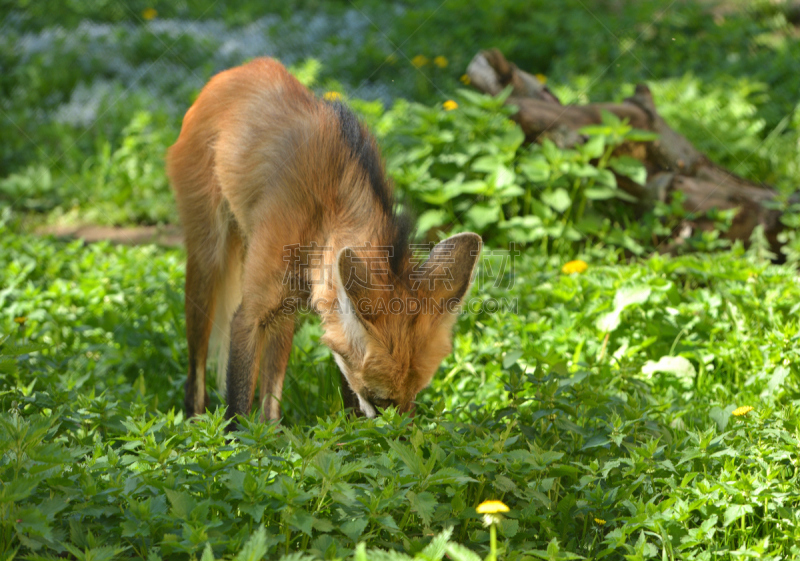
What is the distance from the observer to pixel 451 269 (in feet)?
8.84

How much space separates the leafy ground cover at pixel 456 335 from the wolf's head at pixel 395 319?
0.21 metres

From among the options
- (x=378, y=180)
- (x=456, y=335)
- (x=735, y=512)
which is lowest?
(x=456, y=335)

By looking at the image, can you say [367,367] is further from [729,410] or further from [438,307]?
[729,410]

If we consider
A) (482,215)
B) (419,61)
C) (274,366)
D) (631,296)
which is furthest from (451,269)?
(419,61)

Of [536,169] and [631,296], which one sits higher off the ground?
[536,169]

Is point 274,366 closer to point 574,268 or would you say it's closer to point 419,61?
point 574,268

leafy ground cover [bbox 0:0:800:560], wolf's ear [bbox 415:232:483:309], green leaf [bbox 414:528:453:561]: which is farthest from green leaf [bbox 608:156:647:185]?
green leaf [bbox 414:528:453:561]

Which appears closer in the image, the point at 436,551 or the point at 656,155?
the point at 436,551

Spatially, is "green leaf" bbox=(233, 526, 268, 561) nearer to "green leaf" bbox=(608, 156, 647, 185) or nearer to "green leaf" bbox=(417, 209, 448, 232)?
"green leaf" bbox=(417, 209, 448, 232)

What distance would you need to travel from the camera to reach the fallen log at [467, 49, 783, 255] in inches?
192

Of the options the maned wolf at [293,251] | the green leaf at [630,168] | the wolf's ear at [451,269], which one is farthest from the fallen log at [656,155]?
the wolf's ear at [451,269]

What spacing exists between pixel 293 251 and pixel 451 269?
2.40ft

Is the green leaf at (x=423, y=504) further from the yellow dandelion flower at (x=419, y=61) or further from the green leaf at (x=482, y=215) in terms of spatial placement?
the yellow dandelion flower at (x=419, y=61)

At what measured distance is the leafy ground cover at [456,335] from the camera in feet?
5.99
